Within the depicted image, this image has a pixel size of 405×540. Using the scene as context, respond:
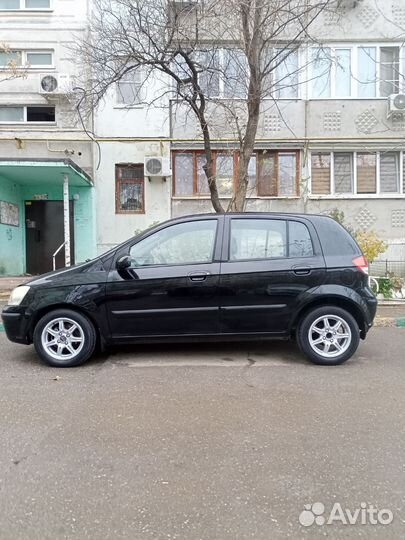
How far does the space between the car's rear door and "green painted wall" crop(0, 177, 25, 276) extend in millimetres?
9885

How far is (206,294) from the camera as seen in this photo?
17.0 feet

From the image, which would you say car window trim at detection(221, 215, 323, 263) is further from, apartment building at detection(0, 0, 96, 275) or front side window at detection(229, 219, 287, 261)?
apartment building at detection(0, 0, 96, 275)

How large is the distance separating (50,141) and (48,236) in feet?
9.76

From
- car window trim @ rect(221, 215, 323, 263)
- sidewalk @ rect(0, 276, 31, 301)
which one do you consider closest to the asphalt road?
car window trim @ rect(221, 215, 323, 263)

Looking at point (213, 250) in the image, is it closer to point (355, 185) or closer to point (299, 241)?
point (299, 241)

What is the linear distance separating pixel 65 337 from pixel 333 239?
11.1ft

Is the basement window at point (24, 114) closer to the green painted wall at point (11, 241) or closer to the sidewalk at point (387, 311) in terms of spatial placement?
the green painted wall at point (11, 241)

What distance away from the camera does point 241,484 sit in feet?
9.11

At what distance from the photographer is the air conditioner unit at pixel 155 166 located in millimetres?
13273

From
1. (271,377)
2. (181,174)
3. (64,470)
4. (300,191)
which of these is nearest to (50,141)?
(181,174)

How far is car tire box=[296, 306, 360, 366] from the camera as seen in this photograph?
17.3 feet

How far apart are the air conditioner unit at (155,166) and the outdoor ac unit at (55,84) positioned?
3113 mm

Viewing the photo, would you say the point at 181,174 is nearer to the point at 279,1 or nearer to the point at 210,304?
the point at 279,1

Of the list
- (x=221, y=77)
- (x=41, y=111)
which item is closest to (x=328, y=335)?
(x=221, y=77)
